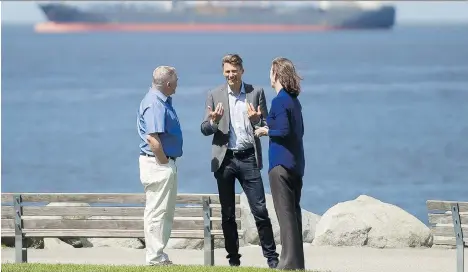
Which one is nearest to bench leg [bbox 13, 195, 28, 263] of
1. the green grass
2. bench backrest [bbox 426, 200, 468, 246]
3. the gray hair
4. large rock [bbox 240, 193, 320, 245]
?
the green grass

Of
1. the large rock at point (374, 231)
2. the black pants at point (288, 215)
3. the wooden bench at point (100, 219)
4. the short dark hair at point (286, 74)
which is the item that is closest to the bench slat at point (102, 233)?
the wooden bench at point (100, 219)

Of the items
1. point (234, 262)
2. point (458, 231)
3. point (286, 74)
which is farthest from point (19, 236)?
point (458, 231)

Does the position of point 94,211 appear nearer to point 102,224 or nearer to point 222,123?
point 102,224

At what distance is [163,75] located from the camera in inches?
347

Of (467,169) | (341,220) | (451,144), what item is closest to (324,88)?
(451,144)

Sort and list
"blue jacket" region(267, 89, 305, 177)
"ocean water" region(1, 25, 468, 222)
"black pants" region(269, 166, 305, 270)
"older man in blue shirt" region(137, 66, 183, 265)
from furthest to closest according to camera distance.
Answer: "ocean water" region(1, 25, 468, 222)
"older man in blue shirt" region(137, 66, 183, 265)
"black pants" region(269, 166, 305, 270)
"blue jacket" region(267, 89, 305, 177)

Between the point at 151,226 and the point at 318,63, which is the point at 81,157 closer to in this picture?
the point at 151,226

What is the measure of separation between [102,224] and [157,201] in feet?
3.40

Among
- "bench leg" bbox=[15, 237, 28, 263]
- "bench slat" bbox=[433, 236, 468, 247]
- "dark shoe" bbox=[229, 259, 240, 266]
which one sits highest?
"bench slat" bbox=[433, 236, 468, 247]

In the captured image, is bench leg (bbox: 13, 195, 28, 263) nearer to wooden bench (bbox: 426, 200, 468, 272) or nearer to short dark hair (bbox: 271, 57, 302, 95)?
short dark hair (bbox: 271, 57, 302, 95)

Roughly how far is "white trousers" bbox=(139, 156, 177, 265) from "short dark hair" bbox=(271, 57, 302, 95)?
1.05 metres

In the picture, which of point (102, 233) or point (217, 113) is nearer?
point (217, 113)

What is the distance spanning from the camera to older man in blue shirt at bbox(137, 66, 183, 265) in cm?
875

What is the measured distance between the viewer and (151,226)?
8.95 meters
